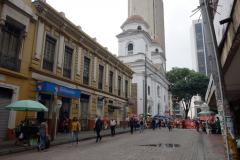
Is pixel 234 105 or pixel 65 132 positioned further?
pixel 234 105

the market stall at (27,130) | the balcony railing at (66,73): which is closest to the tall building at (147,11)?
the balcony railing at (66,73)

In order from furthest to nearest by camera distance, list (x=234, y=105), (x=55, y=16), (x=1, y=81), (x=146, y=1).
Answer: (x=146, y=1) < (x=234, y=105) < (x=55, y=16) < (x=1, y=81)

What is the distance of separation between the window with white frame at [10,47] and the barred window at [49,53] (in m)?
2.29

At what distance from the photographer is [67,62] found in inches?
626

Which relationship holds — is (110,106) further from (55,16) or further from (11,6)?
(11,6)

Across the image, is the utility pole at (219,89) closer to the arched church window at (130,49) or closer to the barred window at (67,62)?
the barred window at (67,62)

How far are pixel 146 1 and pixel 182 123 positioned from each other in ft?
180

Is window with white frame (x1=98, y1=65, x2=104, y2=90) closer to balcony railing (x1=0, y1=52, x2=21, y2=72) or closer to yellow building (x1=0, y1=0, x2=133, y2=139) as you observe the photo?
yellow building (x1=0, y1=0, x2=133, y2=139)

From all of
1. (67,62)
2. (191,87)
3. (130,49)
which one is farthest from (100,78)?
(191,87)

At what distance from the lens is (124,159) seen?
691 cm

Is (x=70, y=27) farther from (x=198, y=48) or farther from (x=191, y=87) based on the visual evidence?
(x=198, y=48)

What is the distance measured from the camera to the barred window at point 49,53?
1352 cm

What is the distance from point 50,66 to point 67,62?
7.10ft

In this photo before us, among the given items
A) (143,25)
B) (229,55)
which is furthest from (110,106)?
(143,25)
